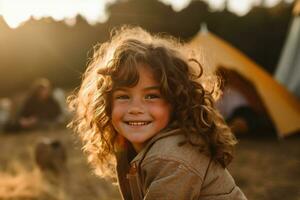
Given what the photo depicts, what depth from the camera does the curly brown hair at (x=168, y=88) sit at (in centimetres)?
203

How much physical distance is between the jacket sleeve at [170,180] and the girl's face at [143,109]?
0.65ft

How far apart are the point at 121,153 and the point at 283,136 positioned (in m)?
5.31

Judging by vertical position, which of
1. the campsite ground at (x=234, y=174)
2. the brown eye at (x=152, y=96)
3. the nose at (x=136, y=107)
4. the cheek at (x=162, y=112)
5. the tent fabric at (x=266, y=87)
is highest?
the tent fabric at (x=266, y=87)

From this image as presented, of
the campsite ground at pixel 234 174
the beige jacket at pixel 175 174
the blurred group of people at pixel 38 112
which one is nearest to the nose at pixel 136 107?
the beige jacket at pixel 175 174

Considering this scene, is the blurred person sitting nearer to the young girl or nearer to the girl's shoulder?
the young girl

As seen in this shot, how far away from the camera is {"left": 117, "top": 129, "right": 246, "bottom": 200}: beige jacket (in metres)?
1.82

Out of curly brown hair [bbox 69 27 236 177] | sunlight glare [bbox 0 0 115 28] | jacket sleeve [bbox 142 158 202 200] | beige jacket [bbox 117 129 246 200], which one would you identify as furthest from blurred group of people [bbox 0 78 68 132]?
jacket sleeve [bbox 142 158 202 200]

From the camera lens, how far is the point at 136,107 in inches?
79.0

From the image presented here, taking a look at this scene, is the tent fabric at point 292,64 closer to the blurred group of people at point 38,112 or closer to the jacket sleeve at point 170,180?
the blurred group of people at point 38,112

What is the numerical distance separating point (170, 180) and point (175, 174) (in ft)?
0.08

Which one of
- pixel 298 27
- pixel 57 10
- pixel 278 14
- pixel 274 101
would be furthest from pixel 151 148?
pixel 278 14

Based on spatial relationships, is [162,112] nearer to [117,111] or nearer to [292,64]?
[117,111]

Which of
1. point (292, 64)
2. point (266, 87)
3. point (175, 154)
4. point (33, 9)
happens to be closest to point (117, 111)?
point (175, 154)

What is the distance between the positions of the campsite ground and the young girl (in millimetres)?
1285
